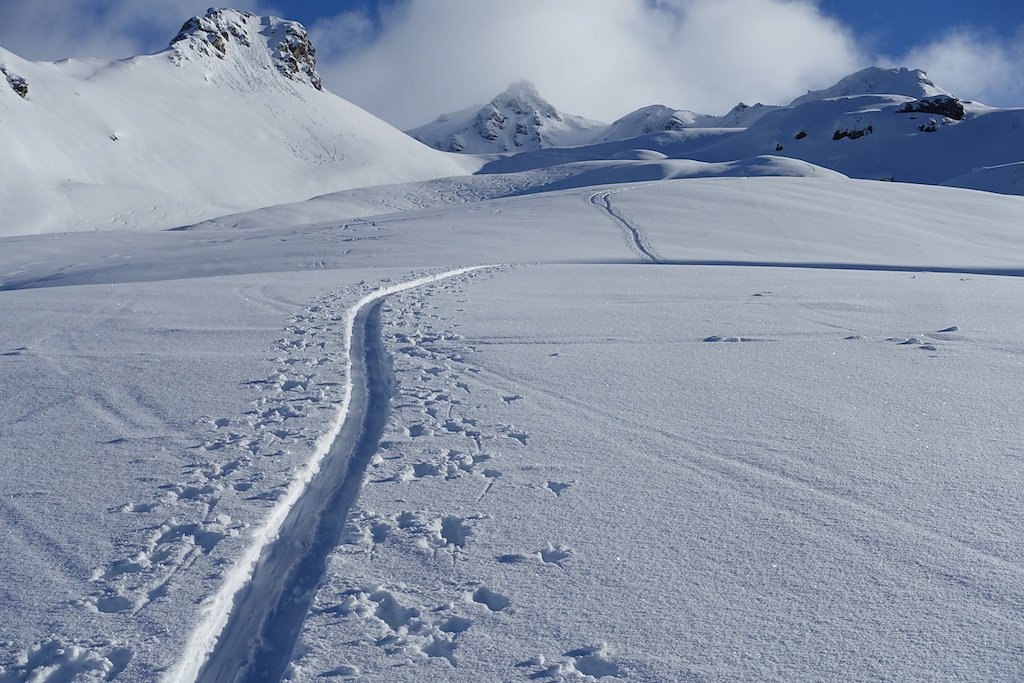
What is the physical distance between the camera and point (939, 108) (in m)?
91.6

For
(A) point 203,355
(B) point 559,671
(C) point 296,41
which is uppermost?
(C) point 296,41

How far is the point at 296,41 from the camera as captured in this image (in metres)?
114

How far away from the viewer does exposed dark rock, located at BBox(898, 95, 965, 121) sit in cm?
9138

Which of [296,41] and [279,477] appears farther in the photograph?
[296,41]

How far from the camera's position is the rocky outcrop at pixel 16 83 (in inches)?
2525

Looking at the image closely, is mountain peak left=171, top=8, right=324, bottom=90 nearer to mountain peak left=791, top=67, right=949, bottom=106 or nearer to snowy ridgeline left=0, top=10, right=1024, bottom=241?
snowy ridgeline left=0, top=10, right=1024, bottom=241

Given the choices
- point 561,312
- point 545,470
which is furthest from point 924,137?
point 545,470

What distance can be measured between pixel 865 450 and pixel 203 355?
6.82 m

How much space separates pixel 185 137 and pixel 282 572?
79237 mm

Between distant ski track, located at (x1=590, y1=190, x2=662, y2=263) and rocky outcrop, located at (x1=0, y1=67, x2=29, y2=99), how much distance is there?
52.9 meters

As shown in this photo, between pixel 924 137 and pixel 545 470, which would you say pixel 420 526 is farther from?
pixel 924 137

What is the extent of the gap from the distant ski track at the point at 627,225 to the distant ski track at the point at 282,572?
1600 cm

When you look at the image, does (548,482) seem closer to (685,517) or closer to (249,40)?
(685,517)

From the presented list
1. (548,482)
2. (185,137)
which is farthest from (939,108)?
(548,482)
